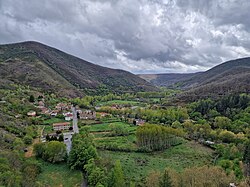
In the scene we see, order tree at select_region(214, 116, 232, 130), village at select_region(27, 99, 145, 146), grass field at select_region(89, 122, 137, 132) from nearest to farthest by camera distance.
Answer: village at select_region(27, 99, 145, 146) < grass field at select_region(89, 122, 137, 132) < tree at select_region(214, 116, 232, 130)

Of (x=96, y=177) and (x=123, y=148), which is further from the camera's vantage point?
(x=123, y=148)

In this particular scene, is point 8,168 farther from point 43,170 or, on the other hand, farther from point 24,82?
point 24,82

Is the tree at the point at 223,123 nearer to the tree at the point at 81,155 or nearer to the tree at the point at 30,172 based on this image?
the tree at the point at 81,155

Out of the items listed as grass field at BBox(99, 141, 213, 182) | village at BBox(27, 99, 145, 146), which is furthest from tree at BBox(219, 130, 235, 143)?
village at BBox(27, 99, 145, 146)

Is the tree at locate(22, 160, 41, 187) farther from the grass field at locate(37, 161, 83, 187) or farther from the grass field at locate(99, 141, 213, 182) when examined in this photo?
the grass field at locate(99, 141, 213, 182)

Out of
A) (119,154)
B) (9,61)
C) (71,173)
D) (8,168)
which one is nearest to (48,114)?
(119,154)

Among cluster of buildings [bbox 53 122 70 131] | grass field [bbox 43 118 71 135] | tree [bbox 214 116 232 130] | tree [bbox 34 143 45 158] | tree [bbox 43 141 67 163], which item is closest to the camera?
tree [bbox 43 141 67 163]

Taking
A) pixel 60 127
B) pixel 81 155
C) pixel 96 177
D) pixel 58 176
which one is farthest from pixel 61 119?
pixel 96 177

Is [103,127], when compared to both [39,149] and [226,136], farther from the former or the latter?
[226,136]
